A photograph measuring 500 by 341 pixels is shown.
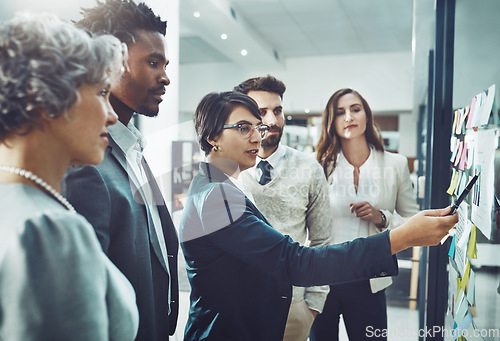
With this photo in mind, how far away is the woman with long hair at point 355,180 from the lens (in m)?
1.73

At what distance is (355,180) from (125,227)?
1.10 metres

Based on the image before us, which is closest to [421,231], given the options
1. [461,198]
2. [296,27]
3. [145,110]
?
[461,198]

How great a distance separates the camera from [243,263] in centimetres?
111

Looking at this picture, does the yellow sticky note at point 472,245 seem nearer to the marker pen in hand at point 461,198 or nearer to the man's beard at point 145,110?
the marker pen in hand at point 461,198

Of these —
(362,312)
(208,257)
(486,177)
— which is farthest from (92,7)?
(362,312)

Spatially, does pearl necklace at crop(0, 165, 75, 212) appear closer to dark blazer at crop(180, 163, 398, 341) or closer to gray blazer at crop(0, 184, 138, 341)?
gray blazer at crop(0, 184, 138, 341)

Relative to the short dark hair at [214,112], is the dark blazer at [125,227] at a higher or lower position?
lower

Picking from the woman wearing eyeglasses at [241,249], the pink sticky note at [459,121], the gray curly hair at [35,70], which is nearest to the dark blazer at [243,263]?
the woman wearing eyeglasses at [241,249]

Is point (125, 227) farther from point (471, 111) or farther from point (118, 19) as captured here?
point (471, 111)

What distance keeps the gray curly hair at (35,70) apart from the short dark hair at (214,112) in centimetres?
64

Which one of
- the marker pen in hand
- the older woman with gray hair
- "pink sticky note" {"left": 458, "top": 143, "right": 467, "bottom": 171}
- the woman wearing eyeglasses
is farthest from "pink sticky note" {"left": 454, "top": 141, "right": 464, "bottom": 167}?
the older woman with gray hair

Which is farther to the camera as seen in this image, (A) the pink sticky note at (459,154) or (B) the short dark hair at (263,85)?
(B) the short dark hair at (263,85)

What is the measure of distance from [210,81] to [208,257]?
123 centimetres

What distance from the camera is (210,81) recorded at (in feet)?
6.93
